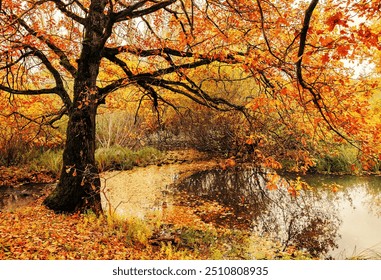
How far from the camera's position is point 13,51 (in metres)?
6.29

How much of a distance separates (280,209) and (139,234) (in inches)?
192

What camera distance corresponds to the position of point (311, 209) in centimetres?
904

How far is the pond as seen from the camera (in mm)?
6953

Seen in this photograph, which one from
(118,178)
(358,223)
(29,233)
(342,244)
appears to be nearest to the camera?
(29,233)

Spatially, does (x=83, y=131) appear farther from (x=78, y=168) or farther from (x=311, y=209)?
(x=311, y=209)

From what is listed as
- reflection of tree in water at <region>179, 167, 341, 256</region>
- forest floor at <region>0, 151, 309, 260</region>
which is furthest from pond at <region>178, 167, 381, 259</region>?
forest floor at <region>0, 151, 309, 260</region>

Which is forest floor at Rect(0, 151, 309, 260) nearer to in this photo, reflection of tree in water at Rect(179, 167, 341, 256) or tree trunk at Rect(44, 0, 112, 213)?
tree trunk at Rect(44, 0, 112, 213)

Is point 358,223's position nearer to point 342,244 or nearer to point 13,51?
point 342,244

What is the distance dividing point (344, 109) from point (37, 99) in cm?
1077

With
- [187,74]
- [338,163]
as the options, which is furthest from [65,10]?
[338,163]

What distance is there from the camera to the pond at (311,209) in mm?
6953

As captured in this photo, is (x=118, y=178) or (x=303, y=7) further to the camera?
(x=118, y=178)
